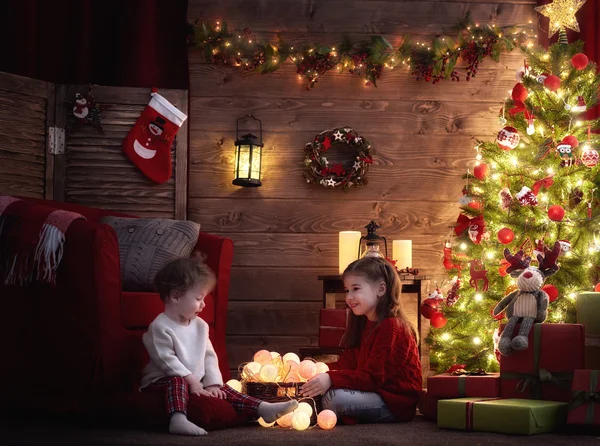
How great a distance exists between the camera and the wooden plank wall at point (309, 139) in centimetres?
455

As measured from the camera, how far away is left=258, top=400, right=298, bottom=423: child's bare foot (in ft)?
8.78

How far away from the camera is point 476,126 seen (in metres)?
4.70

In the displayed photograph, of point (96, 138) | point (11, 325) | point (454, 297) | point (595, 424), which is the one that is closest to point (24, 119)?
point (96, 138)

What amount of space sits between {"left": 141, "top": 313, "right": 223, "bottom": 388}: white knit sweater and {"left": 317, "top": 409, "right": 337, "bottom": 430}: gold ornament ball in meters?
0.38

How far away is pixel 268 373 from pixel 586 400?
110 centimetres

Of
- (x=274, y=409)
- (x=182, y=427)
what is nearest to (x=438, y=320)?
(x=274, y=409)

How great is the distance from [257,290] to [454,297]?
116cm

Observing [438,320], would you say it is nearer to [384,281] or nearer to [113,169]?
[384,281]

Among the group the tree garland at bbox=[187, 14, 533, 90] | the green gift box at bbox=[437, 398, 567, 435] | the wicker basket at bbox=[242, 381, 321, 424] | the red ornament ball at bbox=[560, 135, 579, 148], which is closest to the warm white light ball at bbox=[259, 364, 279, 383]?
the wicker basket at bbox=[242, 381, 321, 424]

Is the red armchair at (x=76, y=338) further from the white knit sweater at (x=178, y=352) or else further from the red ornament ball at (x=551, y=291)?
the red ornament ball at (x=551, y=291)

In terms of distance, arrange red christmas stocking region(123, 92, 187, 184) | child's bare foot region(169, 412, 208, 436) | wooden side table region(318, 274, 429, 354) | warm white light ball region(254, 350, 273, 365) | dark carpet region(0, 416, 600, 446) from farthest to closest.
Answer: red christmas stocking region(123, 92, 187, 184)
wooden side table region(318, 274, 429, 354)
warm white light ball region(254, 350, 273, 365)
child's bare foot region(169, 412, 208, 436)
dark carpet region(0, 416, 600, 446)

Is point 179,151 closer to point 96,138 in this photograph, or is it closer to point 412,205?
point 96,138

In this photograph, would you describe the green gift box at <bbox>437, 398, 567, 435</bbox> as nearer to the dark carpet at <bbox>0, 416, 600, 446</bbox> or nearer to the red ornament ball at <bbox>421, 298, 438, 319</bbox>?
the dark carpet at <bbox>0, 416, 600, 446</bbox>

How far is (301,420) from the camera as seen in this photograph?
2.74m
